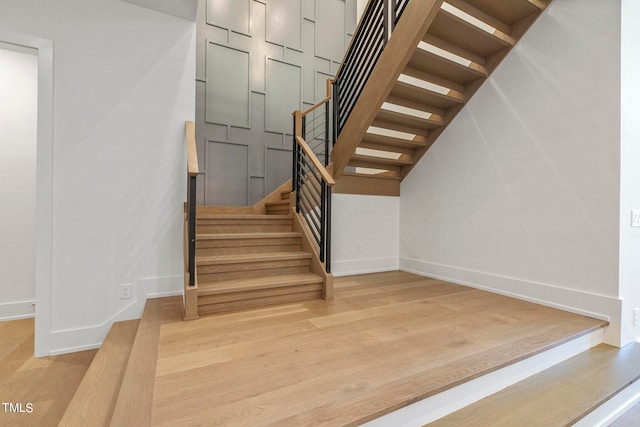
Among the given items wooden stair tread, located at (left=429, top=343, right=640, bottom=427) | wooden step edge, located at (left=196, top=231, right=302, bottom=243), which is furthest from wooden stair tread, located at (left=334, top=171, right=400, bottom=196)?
wooden stair tread, located at (left=429, top=343, right=640, bottom=427)

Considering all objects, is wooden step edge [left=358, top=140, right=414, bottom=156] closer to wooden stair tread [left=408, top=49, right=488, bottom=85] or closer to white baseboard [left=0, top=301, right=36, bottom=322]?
wooden stair tread [left=408, top=49, right=488, bottom=85]

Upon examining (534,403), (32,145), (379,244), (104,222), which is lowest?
(534,403)

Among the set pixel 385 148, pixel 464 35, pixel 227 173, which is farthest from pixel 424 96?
pixel 227 173

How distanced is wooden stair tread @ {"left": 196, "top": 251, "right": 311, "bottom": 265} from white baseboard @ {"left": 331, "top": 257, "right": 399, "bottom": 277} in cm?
80

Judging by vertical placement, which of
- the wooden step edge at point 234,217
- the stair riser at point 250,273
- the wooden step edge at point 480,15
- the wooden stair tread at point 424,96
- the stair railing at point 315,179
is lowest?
the stair riser at point 250,273

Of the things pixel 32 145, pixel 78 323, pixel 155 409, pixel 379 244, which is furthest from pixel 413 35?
pixel 32 145

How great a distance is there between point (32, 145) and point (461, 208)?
445cm

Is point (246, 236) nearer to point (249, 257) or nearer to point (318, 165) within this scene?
point (249, 257)

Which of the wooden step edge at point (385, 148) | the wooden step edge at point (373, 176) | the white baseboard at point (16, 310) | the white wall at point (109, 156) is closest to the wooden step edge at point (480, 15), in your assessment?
the wooden step edge at point (385, 148)

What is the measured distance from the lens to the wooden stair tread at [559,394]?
1274 mm

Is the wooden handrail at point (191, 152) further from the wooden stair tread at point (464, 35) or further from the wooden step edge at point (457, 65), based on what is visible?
the wooden stair tread at point (464, 35)

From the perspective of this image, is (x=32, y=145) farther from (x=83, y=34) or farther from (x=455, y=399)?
(x=455, y=399)

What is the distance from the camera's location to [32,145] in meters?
2.79

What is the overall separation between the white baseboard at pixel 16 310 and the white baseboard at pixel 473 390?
3.35 meters
